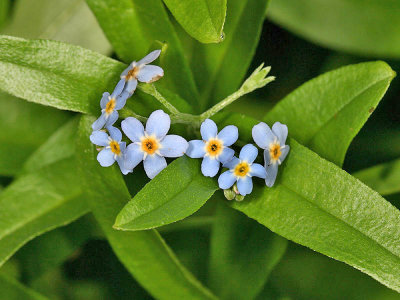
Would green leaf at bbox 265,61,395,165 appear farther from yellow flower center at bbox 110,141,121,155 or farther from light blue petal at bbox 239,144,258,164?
yellow flower center at bbox 110,141,121,155

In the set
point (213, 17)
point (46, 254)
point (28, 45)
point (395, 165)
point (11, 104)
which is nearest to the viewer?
point (213, 17)

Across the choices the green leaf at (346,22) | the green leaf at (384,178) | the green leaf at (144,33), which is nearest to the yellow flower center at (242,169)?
the green leaf at (144,33)

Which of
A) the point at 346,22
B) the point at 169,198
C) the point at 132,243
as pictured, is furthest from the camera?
the point at 346,22

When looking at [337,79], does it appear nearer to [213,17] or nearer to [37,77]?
[213,17]

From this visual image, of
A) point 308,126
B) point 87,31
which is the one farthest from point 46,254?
point 308,126

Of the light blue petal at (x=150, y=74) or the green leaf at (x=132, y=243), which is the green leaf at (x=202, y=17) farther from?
the green leaf at (x=132, y=243)

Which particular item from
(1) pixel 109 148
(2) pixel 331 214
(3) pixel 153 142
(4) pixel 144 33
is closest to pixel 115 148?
(1) pixel 109 148

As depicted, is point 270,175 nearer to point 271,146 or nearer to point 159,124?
point 271,146
